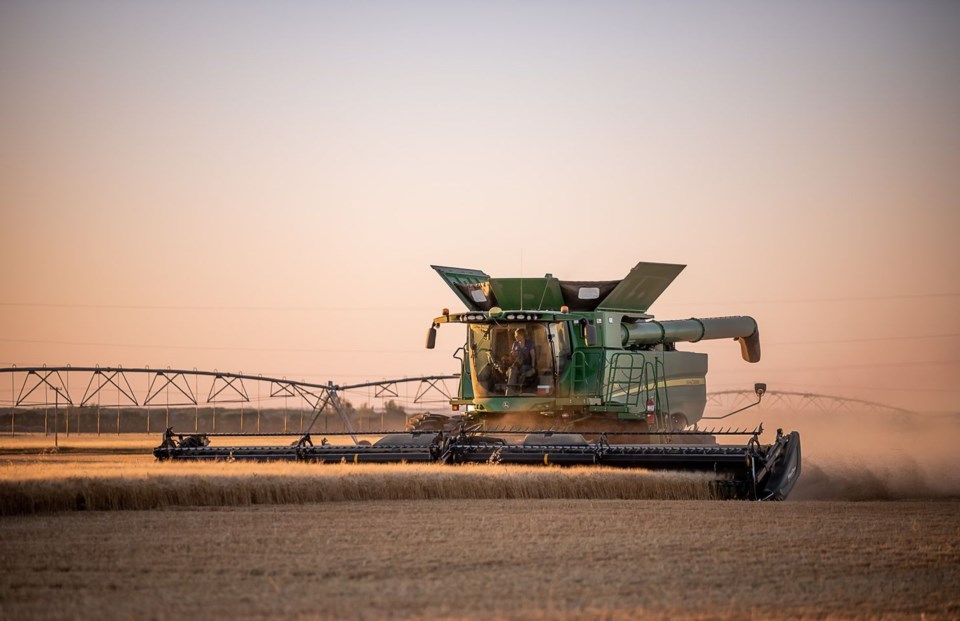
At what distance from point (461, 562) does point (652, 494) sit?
629 centimetres


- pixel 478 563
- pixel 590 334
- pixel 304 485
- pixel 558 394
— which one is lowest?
pixel 478 563

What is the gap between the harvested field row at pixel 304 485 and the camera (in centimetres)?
1342

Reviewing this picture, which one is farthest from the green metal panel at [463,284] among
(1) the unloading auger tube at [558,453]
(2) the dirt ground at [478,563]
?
(2) the dirt ground at [478,563]

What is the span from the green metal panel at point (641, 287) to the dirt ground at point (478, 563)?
272 inches

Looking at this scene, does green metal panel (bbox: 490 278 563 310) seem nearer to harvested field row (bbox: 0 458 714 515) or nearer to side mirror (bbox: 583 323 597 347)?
side mirror (bbox: 583 323 597 347)

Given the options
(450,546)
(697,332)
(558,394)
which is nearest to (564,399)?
A: (558,394)

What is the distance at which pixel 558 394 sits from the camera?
18.8 m

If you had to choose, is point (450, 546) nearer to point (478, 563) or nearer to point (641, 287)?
point (478, 563)

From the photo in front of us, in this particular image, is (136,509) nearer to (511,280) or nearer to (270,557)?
(270,557)

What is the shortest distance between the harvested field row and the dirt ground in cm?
50

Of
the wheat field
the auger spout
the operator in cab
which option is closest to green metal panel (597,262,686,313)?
→ the auger spout

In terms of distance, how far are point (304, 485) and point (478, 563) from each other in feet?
17.9

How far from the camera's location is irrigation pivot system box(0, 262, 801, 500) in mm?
16219

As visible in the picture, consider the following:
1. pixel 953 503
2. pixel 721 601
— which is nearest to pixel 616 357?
pixel 953 503
